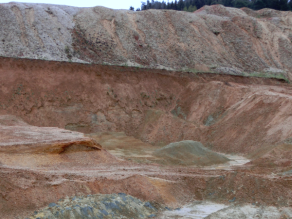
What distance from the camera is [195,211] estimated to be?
1055 cm

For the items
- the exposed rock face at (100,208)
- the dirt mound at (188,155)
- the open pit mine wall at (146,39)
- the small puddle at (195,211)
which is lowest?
the dirt mound at (188,155)

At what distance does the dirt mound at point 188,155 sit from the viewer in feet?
55.5

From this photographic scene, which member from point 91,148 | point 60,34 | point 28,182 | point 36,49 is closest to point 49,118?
point 36,49

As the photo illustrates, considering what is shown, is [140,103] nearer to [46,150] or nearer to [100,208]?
[46,150]

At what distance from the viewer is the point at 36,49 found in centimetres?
2555

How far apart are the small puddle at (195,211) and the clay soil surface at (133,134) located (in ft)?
1.06

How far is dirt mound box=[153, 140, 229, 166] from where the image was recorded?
55.5 feet

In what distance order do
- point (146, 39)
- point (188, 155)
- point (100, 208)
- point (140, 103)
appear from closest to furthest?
1. point (100, 208)
2. point (188, 155)
3. point (140, 103)
4. point (146, 39)

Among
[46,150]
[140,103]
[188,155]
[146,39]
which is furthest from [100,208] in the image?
[146,39]

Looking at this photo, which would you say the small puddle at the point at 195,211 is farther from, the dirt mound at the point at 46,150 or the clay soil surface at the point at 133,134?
the dirt mound at the point at 46,150

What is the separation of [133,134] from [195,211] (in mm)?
13764

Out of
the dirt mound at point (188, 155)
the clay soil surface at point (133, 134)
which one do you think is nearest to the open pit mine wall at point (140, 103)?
the clay soil surface at point (133, 134)

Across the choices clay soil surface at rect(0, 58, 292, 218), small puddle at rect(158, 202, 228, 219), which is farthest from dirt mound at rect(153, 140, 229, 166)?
small puddle at rect(158, 202, 228, 219)

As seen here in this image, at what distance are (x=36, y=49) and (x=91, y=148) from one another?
43.7ft
